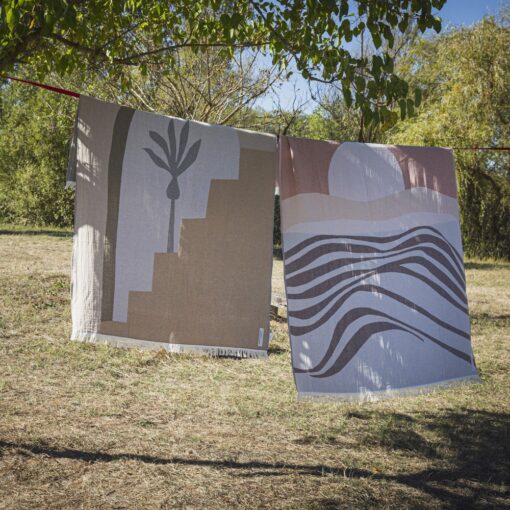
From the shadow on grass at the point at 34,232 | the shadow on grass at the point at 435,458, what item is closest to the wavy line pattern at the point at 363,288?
the shadow on grass at the point at 435,458

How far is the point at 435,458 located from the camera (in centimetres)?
350

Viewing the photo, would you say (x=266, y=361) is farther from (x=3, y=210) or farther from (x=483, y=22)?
(x=3, y=210)

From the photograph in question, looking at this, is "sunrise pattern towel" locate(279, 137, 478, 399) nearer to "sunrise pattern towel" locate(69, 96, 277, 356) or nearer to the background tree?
"sunrise pattern towel" locate(69, 96, 277, 356)

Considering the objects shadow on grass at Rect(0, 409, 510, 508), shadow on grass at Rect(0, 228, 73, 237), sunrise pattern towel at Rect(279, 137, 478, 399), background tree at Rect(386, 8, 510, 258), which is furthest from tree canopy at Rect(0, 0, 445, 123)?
shadow on grass at Rect(0, 228, 73, 237)

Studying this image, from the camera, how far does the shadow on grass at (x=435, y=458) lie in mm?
3107

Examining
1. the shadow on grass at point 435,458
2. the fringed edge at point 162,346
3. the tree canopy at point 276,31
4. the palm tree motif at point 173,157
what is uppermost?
the tree canopy at point 276,31

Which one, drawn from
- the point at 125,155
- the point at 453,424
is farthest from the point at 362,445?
the point at 125,155

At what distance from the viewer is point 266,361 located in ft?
18.1

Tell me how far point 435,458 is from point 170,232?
1.86 metres

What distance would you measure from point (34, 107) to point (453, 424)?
1406cm

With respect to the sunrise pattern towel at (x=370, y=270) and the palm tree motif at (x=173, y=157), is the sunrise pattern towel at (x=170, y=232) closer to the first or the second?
the palm tree motif at (x=173, y=157)

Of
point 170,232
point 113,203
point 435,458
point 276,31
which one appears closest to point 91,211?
point 113,203

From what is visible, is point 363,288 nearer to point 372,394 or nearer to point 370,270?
point 370,270

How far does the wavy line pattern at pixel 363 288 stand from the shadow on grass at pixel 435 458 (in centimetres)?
53
